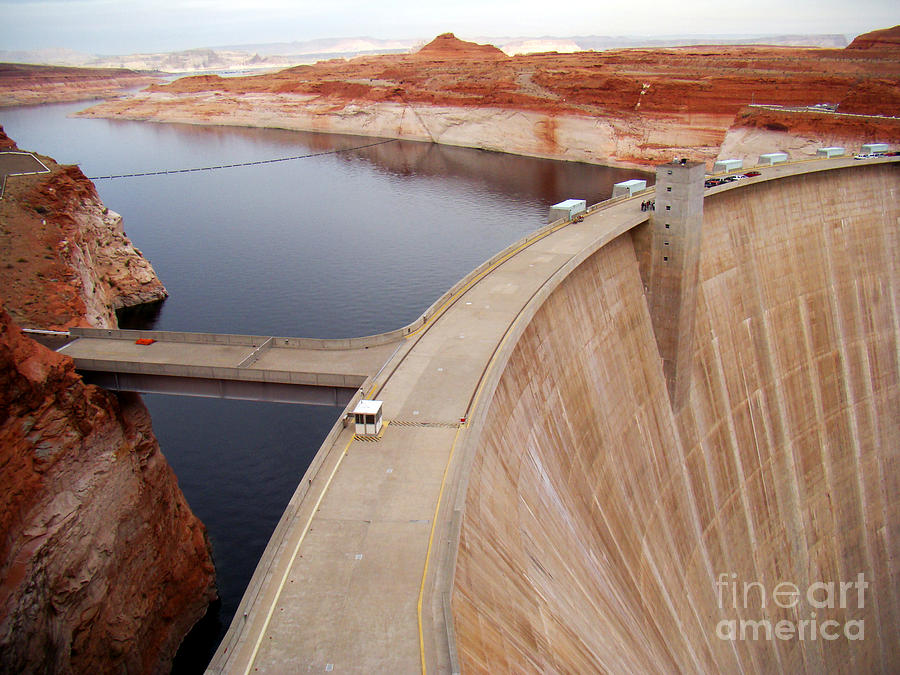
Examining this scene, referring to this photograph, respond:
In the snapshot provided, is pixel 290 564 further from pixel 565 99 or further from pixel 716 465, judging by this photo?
pixel 565 99

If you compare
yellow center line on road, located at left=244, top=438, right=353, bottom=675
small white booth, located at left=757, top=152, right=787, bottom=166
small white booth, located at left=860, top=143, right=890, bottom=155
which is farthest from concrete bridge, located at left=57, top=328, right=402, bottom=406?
small white booth, located at left=860, top=143, right=890, bottom=155

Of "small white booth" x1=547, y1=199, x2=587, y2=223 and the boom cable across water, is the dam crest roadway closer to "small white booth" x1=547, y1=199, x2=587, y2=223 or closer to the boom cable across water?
"small white booth" x1=547, y1=199, x2=587, y2=223

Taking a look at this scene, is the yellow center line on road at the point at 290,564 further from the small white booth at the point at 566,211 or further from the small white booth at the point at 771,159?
the small white booth at the point at 771,159

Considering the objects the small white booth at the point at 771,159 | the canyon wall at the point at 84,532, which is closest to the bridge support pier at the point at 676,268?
the canyon wall at the point at 84,532

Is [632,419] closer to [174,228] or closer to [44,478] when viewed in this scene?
[44,478]

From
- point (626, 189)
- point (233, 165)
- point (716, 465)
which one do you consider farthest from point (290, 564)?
point (233, 165)

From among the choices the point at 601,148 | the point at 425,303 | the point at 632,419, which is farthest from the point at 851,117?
the point at 632,419

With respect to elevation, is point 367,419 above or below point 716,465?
above
